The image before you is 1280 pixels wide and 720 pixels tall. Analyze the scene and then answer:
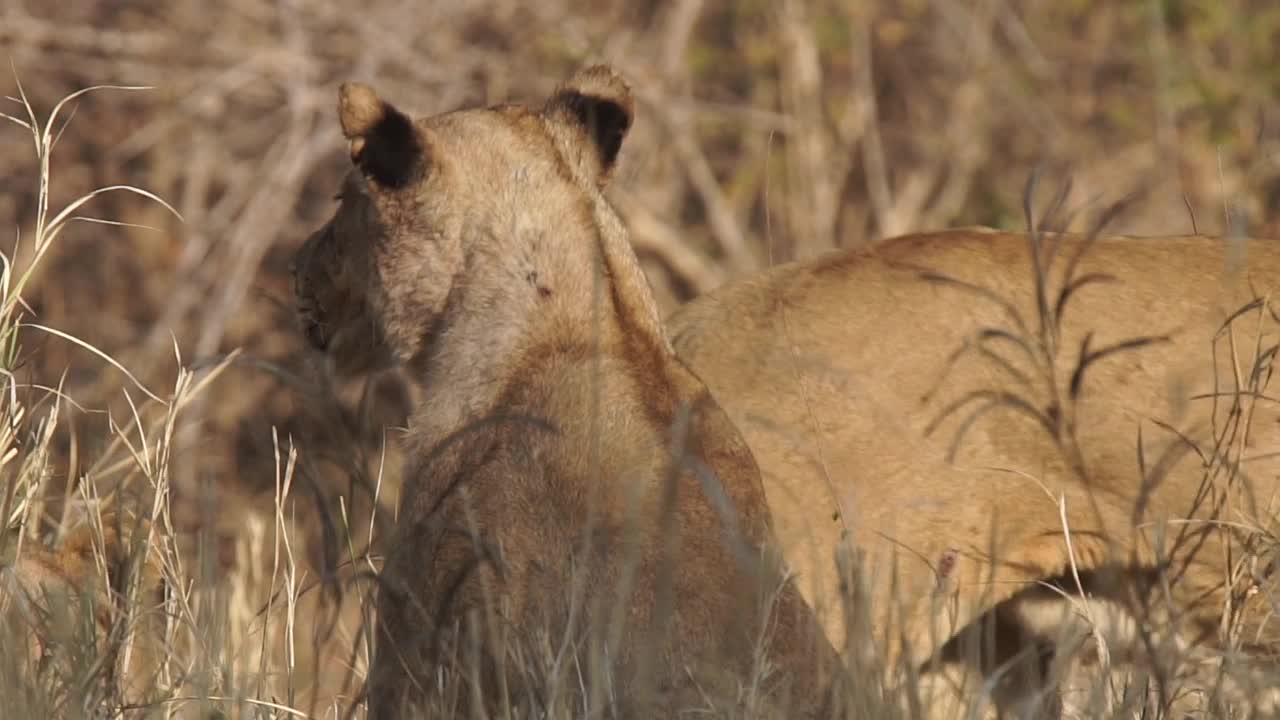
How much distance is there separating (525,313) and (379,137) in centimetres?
42

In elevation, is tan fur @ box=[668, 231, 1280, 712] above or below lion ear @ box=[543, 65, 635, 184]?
below

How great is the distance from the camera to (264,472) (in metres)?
8.54

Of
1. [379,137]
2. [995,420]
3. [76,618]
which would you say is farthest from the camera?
[995,420]

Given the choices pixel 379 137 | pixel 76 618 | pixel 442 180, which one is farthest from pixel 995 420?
pixel 76 618

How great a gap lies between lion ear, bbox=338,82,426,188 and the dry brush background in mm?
4134

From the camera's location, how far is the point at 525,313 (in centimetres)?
335

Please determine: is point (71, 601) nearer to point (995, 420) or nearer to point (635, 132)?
point (995, 420)

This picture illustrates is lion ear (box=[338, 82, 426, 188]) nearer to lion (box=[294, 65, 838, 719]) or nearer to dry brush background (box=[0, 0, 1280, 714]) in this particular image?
lion (box=[294, 65, 838, 719])

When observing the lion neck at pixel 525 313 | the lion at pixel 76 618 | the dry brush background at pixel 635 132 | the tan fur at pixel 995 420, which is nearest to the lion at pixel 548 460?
the lion neck at pixel 525 313

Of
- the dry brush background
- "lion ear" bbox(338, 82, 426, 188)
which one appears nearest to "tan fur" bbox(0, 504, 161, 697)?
"lion ear" bbox(338, 82, 426, 188)

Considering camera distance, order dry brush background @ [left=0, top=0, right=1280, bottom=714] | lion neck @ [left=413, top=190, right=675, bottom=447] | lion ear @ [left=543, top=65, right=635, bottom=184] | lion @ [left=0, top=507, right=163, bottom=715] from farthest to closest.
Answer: dry brush background @ [left=0, top=0, right=1280, bottom=714] → lion ear @ [left=543, top=65, right=635, bottom=184] → lion neck @ [left=413, top=190, right=675, bottom=447] → lion @ [left=0, top=507, right=163, bottom=715]

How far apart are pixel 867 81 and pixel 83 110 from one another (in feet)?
11.0

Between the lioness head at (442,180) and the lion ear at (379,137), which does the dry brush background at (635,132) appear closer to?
the lioness head at (442,180)

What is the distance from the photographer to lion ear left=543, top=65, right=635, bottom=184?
366 cm
